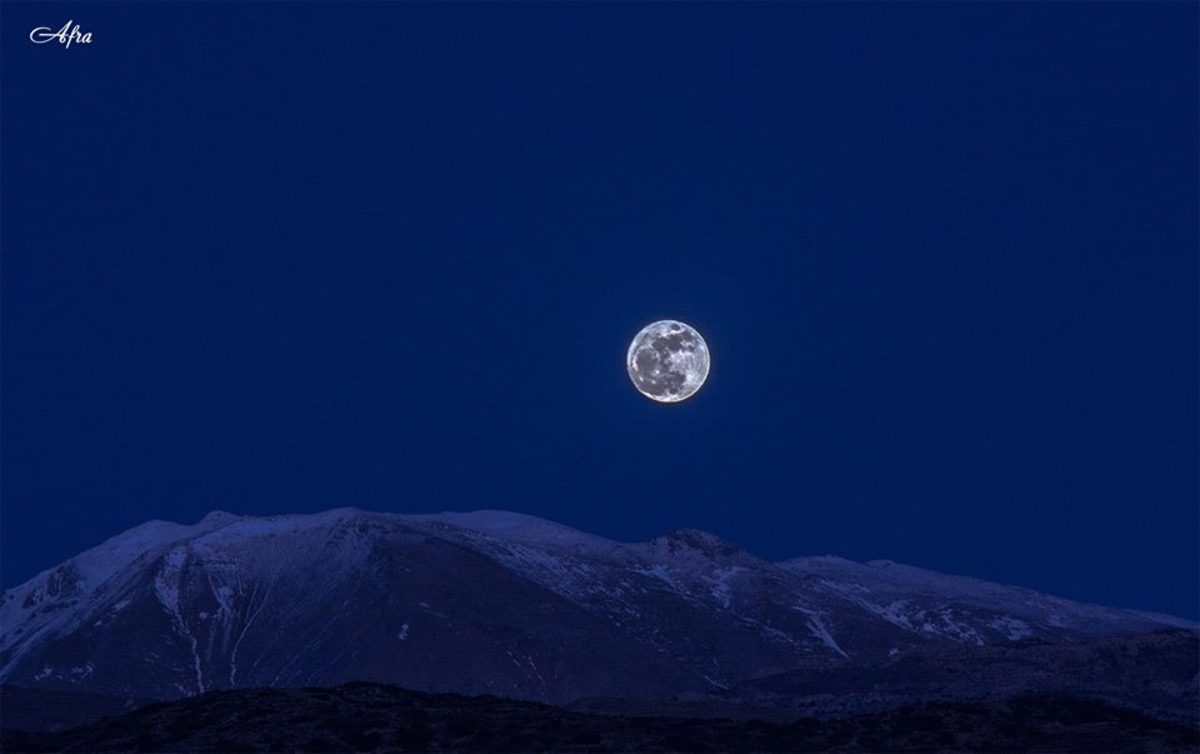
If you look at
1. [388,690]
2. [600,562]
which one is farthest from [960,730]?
[600,562]

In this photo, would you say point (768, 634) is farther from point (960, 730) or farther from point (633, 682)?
point (960, 730)

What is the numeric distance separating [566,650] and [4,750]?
9720 cm

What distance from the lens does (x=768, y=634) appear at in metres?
171

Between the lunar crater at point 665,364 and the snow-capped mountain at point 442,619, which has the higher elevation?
the lunar crater at point 665,364

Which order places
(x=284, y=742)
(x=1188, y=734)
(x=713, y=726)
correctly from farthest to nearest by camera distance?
(x=713, y=726) → (x=1188, y=734) → (x=284, y=742)

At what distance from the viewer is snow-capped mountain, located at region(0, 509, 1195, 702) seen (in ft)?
489

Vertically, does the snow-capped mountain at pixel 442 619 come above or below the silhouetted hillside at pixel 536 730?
below

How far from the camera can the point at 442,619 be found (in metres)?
156

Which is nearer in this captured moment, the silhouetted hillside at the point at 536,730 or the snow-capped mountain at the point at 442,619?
the silhouetted hillside at the point at 536,730

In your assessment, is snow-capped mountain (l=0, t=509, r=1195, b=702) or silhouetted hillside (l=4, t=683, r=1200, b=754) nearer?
silhouetted hillside (l=4, t=683, r=1200, b=754)

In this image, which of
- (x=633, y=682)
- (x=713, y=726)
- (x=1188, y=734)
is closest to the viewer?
(x=1188, y=734)

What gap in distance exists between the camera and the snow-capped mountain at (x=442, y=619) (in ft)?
489

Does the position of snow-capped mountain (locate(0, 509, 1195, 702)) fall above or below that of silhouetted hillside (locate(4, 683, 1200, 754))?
below

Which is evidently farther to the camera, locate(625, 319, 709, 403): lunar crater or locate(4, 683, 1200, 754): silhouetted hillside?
locate(625, 319, 709, 403): lunar crater
